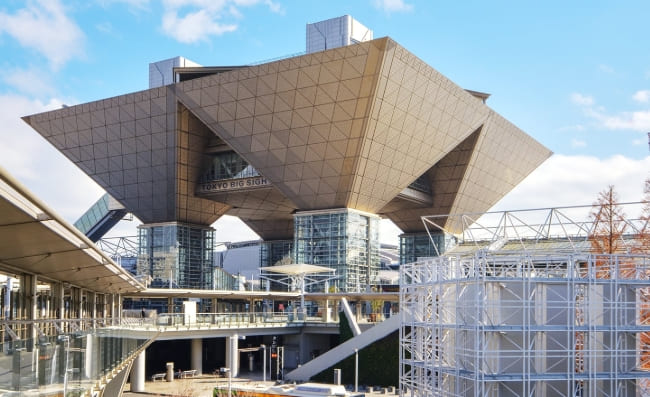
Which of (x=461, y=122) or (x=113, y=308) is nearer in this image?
(x=113, y=308)

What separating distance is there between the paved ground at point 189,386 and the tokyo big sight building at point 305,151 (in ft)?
50.8

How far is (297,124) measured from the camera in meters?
58.7

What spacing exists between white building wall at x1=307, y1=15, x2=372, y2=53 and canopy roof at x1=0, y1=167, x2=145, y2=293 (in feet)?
205

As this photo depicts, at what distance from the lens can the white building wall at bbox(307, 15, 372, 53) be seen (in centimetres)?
8356

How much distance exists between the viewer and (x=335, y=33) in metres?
84.6

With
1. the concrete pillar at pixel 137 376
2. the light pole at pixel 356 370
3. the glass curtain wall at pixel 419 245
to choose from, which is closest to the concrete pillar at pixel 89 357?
the light pole at pixel 356 370

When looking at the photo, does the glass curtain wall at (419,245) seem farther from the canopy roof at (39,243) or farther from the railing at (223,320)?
the canopy roof at (39,243)

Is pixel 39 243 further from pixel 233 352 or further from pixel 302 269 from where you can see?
pixel 302 269

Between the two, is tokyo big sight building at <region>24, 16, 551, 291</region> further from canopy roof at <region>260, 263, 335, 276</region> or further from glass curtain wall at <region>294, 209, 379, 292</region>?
canopy roof at <region>260, 263, 335, 276</region>

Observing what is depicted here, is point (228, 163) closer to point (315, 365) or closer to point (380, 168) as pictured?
point (380, 168)

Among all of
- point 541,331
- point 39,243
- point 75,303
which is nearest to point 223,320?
point 75,303

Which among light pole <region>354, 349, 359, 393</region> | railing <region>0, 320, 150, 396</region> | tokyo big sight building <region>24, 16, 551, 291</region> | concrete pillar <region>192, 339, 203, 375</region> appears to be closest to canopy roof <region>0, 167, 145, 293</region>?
railing <region>0, 320, 150, 396</region>

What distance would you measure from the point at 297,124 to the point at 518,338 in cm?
3386

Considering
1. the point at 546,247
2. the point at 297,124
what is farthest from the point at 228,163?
the point at 546,247
